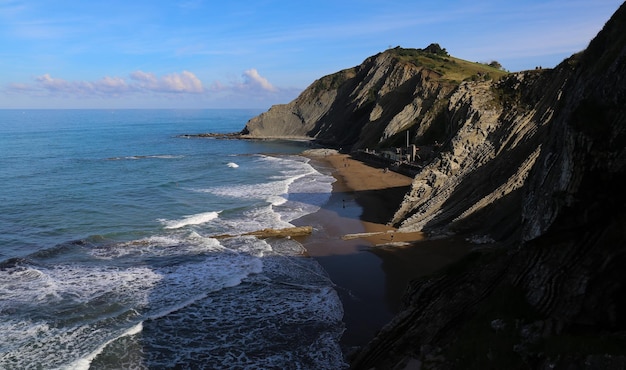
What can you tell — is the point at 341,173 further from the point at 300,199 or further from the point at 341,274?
the point at 341,274

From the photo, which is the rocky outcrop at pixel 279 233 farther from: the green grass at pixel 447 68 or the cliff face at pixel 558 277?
the green grass at pixel 447 68

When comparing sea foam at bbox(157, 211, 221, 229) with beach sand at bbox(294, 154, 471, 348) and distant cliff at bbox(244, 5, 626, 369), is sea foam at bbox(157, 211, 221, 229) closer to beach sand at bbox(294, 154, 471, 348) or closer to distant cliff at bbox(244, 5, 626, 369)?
beach sand at bbox(294, 154, 471, 348)

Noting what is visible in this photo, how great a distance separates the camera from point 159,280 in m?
22.4

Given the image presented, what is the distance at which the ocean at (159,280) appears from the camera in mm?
16047

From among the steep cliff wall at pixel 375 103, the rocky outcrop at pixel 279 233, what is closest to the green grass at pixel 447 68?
the steep cliff wall at pixel 375 103

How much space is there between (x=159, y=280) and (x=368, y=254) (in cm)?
1134

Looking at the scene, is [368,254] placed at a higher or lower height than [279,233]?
lower

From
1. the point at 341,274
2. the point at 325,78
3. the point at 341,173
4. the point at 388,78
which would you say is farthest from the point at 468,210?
the point at 325,78

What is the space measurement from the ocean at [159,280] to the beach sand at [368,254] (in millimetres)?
969

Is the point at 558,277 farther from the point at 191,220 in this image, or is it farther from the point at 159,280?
the point at 191,220

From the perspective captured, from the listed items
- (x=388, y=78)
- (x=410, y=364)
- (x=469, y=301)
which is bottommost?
(x=410, y=364)

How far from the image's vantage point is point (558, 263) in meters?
9.86

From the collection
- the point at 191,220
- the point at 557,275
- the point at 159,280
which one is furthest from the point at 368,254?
the point at 557,275

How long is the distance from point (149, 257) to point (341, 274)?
446 inches
